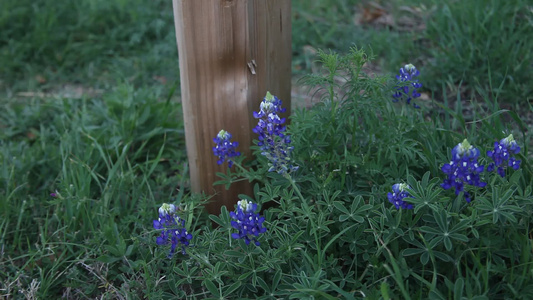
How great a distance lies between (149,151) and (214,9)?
1.19 metres

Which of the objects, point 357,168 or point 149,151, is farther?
point 149,151

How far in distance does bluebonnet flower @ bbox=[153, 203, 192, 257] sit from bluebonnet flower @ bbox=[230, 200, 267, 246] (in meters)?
0.18

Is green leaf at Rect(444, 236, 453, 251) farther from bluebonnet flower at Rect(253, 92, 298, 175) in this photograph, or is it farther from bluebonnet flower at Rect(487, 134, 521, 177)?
bluebonnet flower at Rect(253, 92, 298, 175)

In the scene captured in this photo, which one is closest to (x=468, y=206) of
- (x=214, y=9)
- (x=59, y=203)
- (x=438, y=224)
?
(x=438, y=224)

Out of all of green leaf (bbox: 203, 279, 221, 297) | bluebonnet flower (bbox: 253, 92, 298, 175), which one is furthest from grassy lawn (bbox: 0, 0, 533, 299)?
bluebonnet flower (bbox: 253, 92, 298, 175)

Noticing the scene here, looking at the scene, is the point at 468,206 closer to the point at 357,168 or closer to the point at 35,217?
the point at 357,168

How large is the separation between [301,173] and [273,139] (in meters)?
0.23

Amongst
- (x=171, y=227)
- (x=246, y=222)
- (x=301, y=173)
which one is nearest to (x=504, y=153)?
(x=301, y=173)

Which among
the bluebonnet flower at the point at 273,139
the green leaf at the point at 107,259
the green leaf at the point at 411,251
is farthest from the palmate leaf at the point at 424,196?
the green leaf at the point at 107,259

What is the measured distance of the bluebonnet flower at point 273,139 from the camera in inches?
80.7

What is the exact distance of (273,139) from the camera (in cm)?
206

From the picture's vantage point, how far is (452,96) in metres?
3.30

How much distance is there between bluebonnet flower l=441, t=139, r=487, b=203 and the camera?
1788mm

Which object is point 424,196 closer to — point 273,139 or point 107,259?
point 273,139
